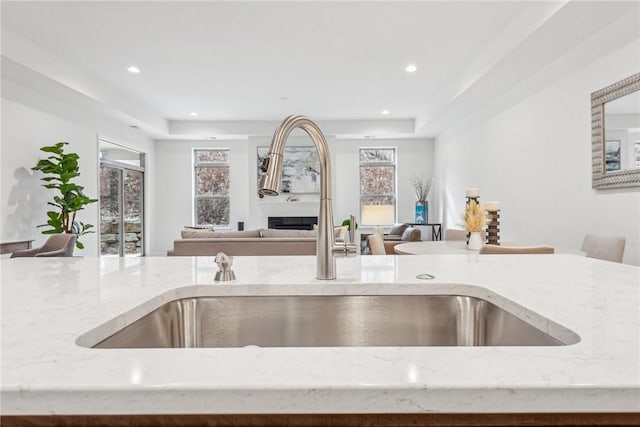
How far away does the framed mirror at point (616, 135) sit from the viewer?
2.91m

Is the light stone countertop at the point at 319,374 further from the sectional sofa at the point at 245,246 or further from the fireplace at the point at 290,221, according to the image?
the fireplace at the point at 290,221

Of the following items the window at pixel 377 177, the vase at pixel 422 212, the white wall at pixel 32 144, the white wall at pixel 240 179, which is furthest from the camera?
the window at pixel 377 177

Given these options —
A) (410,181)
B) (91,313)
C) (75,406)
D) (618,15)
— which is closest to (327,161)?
(91,313)

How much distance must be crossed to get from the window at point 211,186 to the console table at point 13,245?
398 centimetres

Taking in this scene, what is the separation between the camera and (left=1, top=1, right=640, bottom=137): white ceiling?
132 inches

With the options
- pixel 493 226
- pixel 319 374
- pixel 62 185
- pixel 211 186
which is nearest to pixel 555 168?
pixel 493 226

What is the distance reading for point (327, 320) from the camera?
0.83 metres

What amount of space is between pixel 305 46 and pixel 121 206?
4790 millimetres

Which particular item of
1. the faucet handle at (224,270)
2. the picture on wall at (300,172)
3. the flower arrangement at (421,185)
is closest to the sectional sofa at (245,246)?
the faucet handle at (224,270)

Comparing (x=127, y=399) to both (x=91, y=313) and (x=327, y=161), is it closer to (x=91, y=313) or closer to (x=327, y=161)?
(x=91, y=313)

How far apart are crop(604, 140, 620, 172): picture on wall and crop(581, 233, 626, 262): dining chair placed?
0.62 metres

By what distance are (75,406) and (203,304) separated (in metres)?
0.46

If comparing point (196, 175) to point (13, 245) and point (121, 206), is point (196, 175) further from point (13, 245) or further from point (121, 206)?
A: point (13, 245)

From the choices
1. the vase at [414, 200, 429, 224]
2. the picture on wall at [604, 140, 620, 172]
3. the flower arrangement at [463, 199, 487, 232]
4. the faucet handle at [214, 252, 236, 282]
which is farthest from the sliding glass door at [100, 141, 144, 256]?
the picture on wall at [604, 140, 620, 172]
